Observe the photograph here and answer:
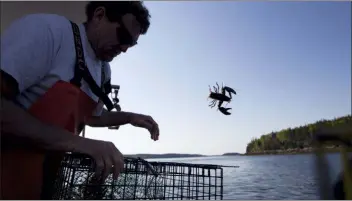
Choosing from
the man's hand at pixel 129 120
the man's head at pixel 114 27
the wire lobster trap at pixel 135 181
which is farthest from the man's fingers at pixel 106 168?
the wire lobster trap at pixel 135 181

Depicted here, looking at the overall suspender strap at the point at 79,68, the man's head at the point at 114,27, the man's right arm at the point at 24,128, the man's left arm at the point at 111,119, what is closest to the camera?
the man's right arm at the point at 24,128

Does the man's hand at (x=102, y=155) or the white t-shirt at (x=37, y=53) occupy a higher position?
the white t-shirt at (x=37, y=53)

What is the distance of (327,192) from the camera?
0.60m

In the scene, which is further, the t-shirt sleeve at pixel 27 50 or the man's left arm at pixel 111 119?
the man's left arm at pixel 111 119

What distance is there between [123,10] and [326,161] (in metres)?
0.74

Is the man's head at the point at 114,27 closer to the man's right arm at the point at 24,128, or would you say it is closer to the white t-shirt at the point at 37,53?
the white t-shirt at the point at 37,53

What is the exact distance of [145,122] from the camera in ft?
3.95

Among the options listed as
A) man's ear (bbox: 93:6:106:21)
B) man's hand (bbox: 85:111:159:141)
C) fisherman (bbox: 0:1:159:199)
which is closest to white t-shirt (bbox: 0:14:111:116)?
fisherman (bbox: 0:1:159:199)

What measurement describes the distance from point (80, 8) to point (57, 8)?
338mm

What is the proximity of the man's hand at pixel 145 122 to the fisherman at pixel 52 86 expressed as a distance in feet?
0.78

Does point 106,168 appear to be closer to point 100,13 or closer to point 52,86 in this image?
point 52,86

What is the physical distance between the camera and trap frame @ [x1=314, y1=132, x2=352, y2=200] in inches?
23.7

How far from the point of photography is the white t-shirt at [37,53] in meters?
0.63

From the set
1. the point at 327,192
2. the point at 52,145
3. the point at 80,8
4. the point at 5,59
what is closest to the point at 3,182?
the point at 52,145
